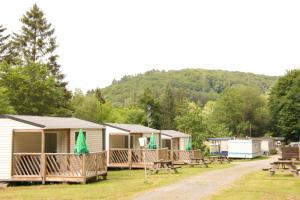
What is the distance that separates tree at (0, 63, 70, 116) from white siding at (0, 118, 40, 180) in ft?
74.4

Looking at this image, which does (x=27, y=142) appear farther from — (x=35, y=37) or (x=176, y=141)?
(x=35, y=37)

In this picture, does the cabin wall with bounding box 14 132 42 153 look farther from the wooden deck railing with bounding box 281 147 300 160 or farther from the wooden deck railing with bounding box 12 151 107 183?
the wooden deck railing with bounding box 281 147 300 160

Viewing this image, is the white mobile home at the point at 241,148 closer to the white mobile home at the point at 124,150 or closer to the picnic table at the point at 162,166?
the white mobile home at the point at 124,150

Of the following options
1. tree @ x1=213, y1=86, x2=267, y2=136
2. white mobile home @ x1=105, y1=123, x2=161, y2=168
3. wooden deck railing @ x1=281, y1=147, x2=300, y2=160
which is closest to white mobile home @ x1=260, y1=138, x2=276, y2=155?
wooden deck railing @ x1=281, y1=147, x2=300, y2=160

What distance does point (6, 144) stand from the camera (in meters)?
19.0

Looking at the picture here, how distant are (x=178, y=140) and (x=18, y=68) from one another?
16.7 metres

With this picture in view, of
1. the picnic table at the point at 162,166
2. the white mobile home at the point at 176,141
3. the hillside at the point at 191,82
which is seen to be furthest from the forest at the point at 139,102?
the hillside at the point at 191,82

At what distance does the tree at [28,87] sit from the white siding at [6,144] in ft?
74.4

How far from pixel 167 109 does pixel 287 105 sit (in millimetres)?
21111

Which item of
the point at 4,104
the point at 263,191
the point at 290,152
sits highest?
the point at 4,104

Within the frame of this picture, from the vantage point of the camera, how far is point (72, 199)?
A: 44.0ft

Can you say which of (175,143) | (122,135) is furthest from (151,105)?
Result: (122,135)

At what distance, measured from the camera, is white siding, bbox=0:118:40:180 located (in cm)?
1891

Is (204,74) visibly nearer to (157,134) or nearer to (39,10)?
(39,10)
